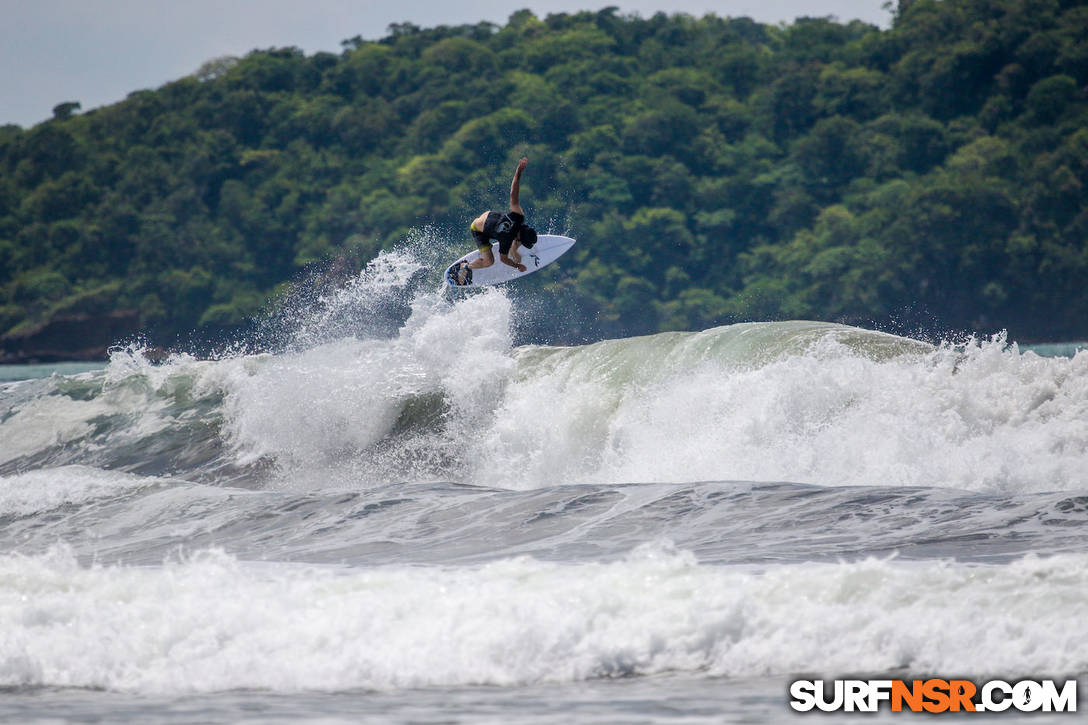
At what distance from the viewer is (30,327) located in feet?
277

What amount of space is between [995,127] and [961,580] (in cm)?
7087

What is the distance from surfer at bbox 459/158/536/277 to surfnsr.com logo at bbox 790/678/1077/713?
1089cm

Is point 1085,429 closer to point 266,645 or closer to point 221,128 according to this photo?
point 266,645

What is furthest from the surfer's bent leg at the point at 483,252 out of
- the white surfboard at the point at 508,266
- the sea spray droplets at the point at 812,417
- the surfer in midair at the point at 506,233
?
the sea spray droplets at the point at 812,417

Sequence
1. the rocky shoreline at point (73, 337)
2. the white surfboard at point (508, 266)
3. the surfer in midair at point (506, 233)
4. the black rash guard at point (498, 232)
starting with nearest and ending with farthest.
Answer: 1. the surfer in midair at point (506, 233)
2. the black rash guard at point (498, 232)
3. the white surfboard at point (508, 266)
4. the rocky shoreline at point (73, 337)

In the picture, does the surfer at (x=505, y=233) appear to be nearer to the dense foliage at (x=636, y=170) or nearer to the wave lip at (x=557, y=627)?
the wave lip at (x=557, y=627)

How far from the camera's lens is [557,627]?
25.6ft

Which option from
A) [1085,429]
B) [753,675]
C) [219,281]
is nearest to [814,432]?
[1085,429]

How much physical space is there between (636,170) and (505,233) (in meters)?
57.7

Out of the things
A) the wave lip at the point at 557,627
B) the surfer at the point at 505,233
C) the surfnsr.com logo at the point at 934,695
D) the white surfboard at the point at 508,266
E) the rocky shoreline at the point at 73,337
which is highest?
the surfer at the point at 505,233

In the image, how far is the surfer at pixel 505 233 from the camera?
1766 cm

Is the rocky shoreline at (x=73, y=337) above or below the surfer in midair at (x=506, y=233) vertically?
below

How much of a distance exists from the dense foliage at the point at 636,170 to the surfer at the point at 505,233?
49161 mm

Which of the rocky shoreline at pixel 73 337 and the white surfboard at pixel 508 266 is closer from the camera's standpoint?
the white surfboard at pixel 508 266
